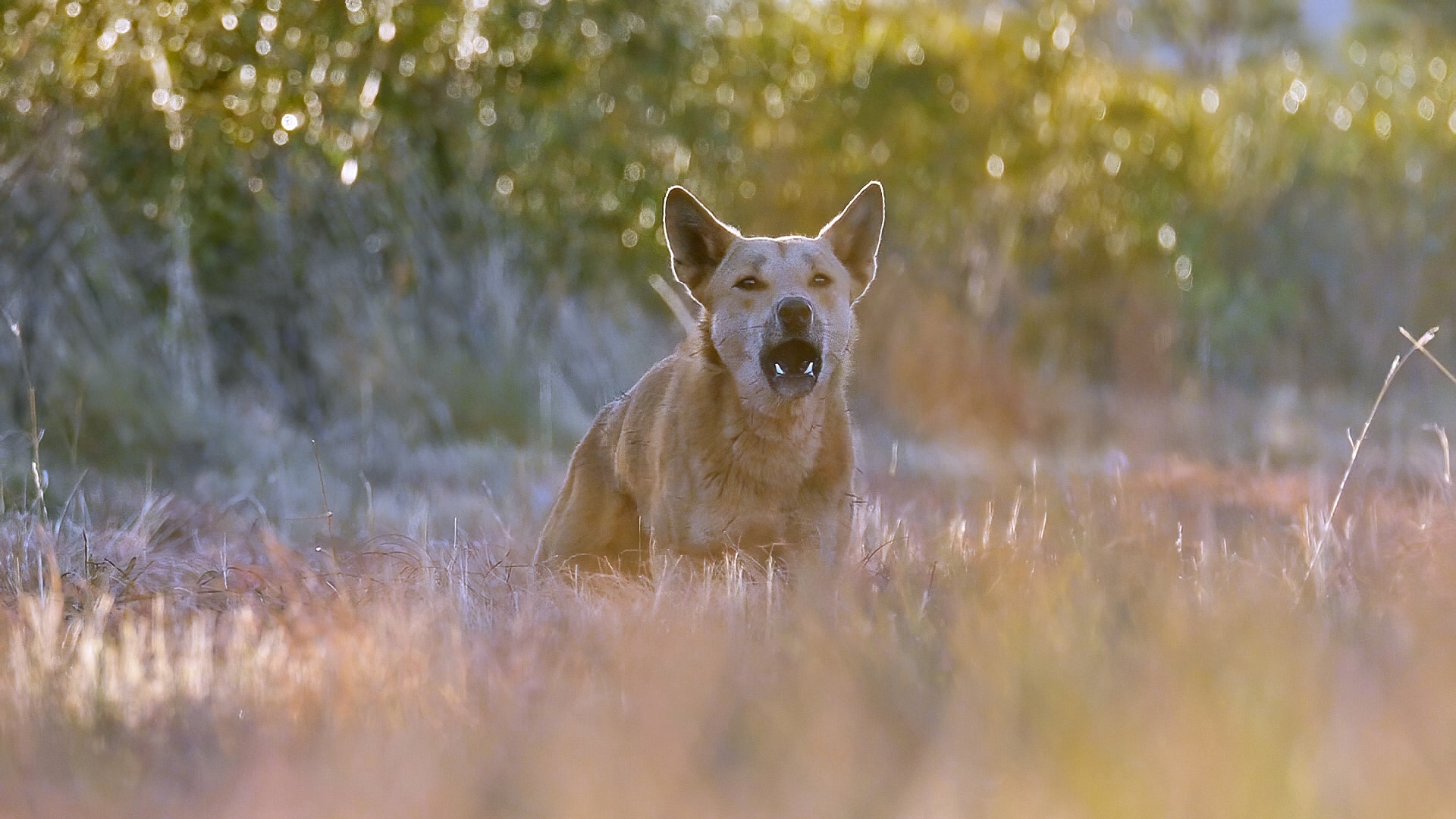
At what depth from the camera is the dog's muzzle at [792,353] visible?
5.07 metres

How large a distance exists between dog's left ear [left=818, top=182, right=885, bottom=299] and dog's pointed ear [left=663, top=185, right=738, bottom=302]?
1.30 feet

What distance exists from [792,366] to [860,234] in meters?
0.90

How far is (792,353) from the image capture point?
5191 millimetres

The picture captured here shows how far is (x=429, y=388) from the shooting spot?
35.3 feet

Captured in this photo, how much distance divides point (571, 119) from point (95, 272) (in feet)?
13.1

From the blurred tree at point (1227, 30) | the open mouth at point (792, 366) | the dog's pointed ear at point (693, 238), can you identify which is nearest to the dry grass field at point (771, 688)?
the open mouth at point (792, 366)

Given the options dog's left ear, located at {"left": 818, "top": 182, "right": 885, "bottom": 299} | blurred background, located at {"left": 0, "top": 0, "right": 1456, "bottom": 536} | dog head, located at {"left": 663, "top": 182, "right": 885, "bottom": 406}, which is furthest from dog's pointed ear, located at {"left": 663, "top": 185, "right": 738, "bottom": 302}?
blurred background, located at {"left": 0, "top": 0, "right": 1456, "bottom": 536}

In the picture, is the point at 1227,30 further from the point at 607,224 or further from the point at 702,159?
the point at 607,224

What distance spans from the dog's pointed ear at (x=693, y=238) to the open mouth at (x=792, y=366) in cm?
61

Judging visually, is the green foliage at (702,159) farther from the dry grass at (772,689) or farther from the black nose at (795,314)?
the dry grass at (772,689)

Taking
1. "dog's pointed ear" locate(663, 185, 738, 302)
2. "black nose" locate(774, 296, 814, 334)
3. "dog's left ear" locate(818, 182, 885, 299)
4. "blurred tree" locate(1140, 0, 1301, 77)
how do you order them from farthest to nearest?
"blurred tree" locate(1140, 0, 1301, 77)
"dog's left ear" locate(818, 182, 885, 299)
"dog's pointed ear" locate(663, 185, 738, 302)
"black nose" locate(774, 296, 814, 334)

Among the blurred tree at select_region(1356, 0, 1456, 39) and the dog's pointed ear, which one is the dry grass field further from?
the blurred tree at select_region(1356, 0, 1456, 39)

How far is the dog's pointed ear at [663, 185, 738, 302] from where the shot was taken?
221 inches

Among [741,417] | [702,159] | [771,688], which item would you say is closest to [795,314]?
[741,417]
